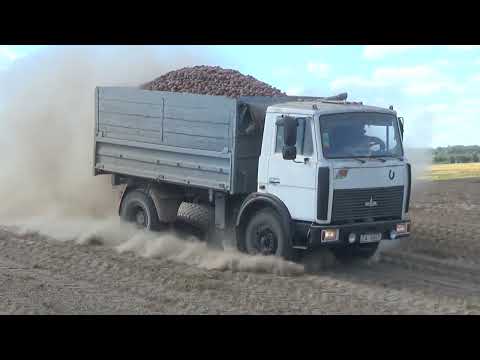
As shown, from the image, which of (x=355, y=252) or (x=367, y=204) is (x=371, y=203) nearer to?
(x=367, y=204)

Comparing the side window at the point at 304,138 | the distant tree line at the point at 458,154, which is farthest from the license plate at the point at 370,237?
the distant tree line at the point at 458,154

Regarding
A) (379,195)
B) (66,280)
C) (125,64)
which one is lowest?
(66,280)

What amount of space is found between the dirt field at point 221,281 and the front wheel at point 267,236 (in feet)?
0.90

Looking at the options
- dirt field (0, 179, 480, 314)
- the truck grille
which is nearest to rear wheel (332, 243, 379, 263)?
dirt field (0, 179, 480, 314)

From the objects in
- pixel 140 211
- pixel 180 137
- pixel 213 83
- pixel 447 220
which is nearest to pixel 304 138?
pixel 180 137

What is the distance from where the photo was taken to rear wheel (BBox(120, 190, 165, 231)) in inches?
525

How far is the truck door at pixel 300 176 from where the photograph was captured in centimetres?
1051

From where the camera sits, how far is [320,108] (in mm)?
10812

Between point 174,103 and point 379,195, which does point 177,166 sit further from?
point 379,195

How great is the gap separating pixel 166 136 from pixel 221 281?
3461mm

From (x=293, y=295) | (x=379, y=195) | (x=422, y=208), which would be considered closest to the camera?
(x=293, y=295)

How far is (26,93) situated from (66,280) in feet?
28.7

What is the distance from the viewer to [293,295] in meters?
9.50

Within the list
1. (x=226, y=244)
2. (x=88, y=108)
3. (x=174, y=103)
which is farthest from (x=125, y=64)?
(x=226, y=244)
